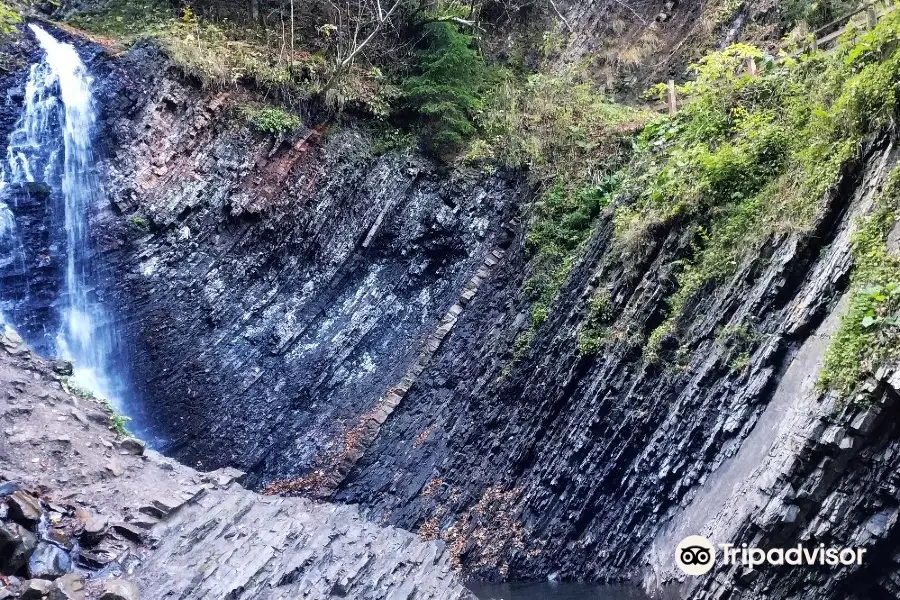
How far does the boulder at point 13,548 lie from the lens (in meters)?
4.83

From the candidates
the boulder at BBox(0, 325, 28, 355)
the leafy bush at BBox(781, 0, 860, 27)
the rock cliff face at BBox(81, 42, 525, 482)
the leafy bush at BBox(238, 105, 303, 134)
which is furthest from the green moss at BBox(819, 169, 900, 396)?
the boulder at BBox(0, 325, 28, 355)

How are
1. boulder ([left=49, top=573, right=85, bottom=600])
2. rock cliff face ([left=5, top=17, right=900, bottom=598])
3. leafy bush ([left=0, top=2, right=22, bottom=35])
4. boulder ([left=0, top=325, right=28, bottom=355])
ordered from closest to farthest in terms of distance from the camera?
1. boulder ([left=49, top=573, right=85, bottom=600])
2. rock cliff face ([left=5, top=17, right=900, bottom=598])
3. boulder ([left=0, top=325, right=28, bottom=355])
4. leafy bush ([left=0, top=2, right=22, bottom=35])

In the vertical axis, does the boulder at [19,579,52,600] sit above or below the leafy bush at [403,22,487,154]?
below

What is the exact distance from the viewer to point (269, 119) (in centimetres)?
1128

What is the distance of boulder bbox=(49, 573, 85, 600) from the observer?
4.63 m

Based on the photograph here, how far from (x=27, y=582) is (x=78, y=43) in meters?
11.5

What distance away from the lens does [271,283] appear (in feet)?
36.1

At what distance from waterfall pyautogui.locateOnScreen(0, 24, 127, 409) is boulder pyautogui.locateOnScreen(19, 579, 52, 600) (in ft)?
18.5

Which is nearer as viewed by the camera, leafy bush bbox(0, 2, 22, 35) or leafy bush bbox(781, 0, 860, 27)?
leafy bush bbox(781, 0, 860, 27)

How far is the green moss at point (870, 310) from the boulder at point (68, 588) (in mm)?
6700

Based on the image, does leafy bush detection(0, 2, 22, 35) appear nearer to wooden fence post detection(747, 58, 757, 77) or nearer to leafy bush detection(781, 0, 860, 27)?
wooden fence post detection(747, 58, 757, 77)

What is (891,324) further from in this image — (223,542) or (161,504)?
(161,504)

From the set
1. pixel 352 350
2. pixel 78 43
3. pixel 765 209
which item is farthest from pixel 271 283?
pixel 765 209

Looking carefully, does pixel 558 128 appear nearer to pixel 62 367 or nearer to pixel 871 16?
pixel 871 16
